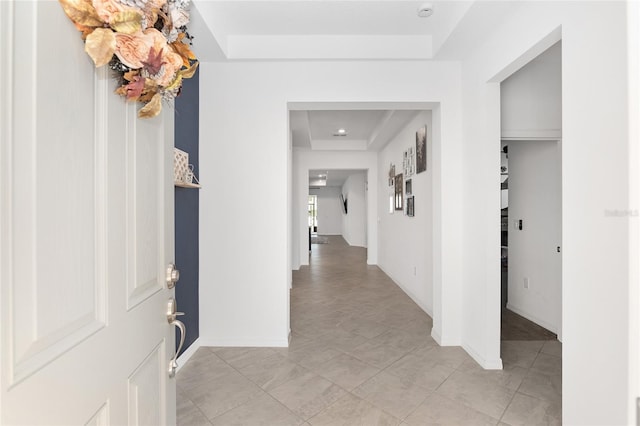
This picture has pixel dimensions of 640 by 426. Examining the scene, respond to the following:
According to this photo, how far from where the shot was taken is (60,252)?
24.1 inches

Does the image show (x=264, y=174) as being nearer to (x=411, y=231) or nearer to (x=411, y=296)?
(x=411, y=231)

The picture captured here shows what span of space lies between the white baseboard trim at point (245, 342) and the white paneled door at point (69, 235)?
189 cm

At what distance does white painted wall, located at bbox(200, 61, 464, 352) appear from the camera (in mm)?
2779

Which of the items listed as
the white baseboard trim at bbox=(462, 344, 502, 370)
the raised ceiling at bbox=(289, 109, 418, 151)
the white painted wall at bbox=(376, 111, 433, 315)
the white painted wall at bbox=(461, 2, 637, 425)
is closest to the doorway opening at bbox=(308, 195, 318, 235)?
the raised ceiling at bbox=(289, 109, 418, 151)

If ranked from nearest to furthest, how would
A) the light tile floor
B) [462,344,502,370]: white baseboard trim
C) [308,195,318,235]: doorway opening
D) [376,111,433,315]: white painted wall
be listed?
1. the light tile floor
2. [462,344,502,370]: white baseboard trim
3. [376,111,433,315]: white painted wall
4. [308,195,318,235]: doorway opening

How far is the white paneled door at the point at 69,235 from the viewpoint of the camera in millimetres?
510

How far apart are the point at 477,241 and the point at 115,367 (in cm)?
254

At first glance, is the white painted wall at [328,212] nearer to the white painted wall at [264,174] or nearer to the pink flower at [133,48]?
the white painted wall at [264,174]

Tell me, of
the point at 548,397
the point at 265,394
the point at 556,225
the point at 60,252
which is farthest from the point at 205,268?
the point at 556,225

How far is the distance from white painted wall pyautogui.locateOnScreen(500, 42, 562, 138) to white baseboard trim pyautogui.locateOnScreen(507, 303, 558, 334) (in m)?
1.95

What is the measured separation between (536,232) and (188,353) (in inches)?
148

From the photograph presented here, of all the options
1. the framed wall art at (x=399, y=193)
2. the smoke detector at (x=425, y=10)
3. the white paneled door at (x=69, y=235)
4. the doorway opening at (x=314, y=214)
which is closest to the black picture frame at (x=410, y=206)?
the framed wall art at (x=399, y=193)

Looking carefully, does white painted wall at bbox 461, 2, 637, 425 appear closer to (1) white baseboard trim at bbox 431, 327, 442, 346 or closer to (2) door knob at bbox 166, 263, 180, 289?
(1) white baseboard trim at bbox 431, 327, 442, 346

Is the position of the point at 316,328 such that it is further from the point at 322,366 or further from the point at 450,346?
the point at 450,346
